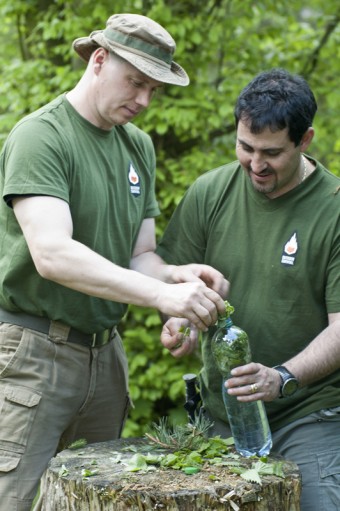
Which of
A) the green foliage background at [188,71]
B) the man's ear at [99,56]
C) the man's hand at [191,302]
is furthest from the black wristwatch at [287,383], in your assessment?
the green foliage background at [188,71]

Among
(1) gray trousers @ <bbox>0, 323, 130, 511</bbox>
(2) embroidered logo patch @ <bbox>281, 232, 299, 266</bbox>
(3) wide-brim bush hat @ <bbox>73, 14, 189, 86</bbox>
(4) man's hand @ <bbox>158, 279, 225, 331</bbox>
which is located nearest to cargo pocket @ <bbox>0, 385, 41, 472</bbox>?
(1) gray trousers @ <bbox>0, 323, 130, 511</bbox>

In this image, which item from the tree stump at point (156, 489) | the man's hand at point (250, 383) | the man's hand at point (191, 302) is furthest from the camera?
the man's hand at point (250, 383)

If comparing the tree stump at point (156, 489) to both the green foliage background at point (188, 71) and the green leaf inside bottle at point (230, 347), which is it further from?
the green foliage background at point (188, 71)

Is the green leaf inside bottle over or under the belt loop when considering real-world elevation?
over

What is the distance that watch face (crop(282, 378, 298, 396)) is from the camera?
12.2ft

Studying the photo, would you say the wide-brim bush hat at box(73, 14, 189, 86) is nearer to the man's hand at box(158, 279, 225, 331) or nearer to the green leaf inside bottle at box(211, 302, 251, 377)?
the man's hand at box(158, 279, 225, 331)

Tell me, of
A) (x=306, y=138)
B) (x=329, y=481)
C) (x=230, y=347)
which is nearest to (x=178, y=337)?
(x=230, y=347)

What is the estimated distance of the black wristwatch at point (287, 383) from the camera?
3727mm

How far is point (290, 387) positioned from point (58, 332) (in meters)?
1.10

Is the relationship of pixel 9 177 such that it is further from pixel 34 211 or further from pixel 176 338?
pixel 176 338

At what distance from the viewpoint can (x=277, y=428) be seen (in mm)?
4043

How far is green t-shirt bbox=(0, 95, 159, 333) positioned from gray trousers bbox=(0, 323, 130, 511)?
0.50 ft

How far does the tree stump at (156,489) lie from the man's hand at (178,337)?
612mm

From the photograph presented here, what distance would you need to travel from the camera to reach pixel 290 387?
12.3 ft
